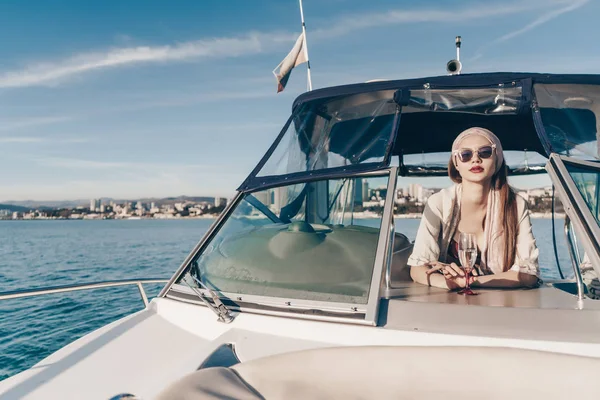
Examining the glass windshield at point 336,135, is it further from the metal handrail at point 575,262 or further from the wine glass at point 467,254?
the metal handrail at point 575,262

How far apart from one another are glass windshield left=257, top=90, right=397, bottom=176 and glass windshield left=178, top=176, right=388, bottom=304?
15cm

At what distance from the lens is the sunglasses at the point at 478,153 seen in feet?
9.11

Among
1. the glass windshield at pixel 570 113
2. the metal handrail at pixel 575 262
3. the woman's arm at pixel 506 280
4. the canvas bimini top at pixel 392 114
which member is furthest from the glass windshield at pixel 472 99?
the woman's arm at pixel 506 280

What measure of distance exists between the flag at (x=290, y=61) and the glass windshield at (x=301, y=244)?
72.2 inches

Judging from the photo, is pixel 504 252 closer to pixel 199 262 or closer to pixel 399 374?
pixel 399 374

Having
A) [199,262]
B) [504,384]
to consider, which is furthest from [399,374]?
[199,262]

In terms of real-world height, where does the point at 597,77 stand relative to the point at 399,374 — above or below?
above

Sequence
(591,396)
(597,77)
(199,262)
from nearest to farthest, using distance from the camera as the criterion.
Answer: (591,396), (199,262), (597,77)

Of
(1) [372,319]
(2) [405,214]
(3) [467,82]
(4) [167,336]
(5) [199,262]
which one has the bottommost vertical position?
(4) [167,336]

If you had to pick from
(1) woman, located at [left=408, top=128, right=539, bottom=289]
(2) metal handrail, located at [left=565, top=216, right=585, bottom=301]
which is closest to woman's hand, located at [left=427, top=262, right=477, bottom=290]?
(1) woman, located at [left=408, top=128, right=539, bottom=289]

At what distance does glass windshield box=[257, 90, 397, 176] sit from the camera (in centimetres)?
311

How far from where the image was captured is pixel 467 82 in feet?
10.0

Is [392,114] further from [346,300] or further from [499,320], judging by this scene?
[499,320]

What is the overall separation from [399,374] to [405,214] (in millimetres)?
2358
